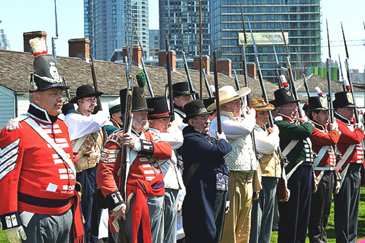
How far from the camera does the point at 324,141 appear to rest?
7855 millimetres

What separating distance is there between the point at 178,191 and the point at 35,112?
73.7 inches

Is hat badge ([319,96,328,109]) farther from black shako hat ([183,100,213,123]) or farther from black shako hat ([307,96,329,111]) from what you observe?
black shako hat ([183,100,213,123])

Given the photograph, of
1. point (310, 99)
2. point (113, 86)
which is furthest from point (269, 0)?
point (310, 99)

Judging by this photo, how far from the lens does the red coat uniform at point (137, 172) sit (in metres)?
4.94

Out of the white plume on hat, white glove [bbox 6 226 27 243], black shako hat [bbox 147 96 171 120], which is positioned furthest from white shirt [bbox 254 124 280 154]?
white glove [bbox 6 226 27 243]

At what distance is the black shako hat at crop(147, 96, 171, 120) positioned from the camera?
5848mm

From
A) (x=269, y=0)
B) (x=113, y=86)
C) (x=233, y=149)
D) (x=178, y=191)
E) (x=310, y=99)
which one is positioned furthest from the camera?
(x=269, y=0)

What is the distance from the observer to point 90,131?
6836 mm

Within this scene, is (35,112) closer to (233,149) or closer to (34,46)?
(34,46)

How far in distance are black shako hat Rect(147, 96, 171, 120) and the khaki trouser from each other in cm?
138

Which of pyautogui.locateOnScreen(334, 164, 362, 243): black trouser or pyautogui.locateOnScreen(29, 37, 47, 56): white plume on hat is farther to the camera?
pyautogui.locateOnScreen(334, 164, 362, 243): black trouser

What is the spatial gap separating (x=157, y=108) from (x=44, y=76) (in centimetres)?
152

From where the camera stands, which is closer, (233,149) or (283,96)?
(233,149)

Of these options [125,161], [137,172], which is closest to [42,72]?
[125,161]
